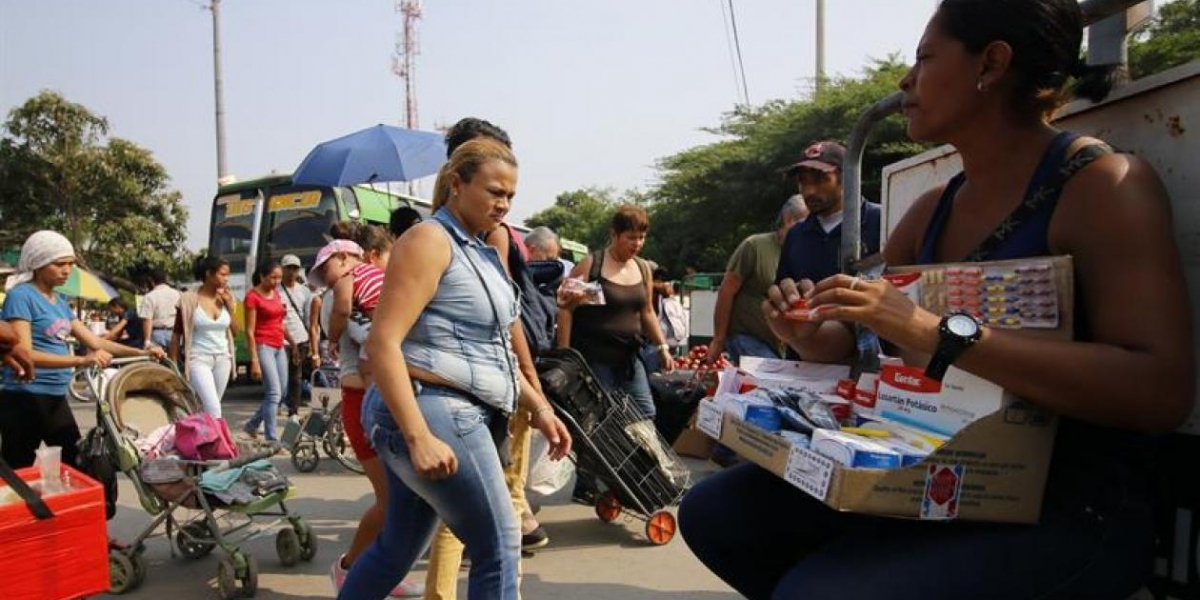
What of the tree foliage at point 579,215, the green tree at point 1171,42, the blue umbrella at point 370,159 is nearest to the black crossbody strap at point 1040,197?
the blue umbrella at point 370,159

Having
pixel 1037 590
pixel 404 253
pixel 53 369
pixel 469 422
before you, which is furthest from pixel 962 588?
pixel 53 369

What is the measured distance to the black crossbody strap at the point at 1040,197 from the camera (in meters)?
1.38

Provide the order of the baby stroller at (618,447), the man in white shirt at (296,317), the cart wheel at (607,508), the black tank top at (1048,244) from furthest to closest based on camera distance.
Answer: the man in white shirt at (296,317) < the cart wheel at (607,508) < the baby stroller at (618,447) < the black tank top at (1048,244)

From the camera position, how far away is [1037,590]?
1.30 m

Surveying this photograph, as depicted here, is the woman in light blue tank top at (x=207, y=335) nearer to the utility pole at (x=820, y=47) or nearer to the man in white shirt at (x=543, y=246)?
the man in white shirt at (x=543, y=246)

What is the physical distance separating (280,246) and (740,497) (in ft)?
40.2

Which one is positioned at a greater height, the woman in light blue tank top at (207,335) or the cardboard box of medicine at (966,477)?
the cardboard box of medicine at (966,477)

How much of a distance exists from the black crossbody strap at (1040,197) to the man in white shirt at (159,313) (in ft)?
31.0

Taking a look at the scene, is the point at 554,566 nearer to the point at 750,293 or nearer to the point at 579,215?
the point at 750,293

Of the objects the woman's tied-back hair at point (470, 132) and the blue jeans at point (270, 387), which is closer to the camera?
the woman's tied-back hair at point (470, 132)

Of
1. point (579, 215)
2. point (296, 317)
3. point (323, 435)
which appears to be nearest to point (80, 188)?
point (296, 317)

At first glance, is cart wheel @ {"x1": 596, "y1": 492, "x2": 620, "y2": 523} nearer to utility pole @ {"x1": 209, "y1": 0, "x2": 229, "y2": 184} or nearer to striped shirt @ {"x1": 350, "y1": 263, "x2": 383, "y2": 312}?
striped shirt @ {"x1": 350, "y1": 263, "x2": 383, "y2": 312}

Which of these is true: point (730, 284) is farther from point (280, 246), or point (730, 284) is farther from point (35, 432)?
point (280, 246)

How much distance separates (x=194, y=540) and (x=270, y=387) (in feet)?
13.4
